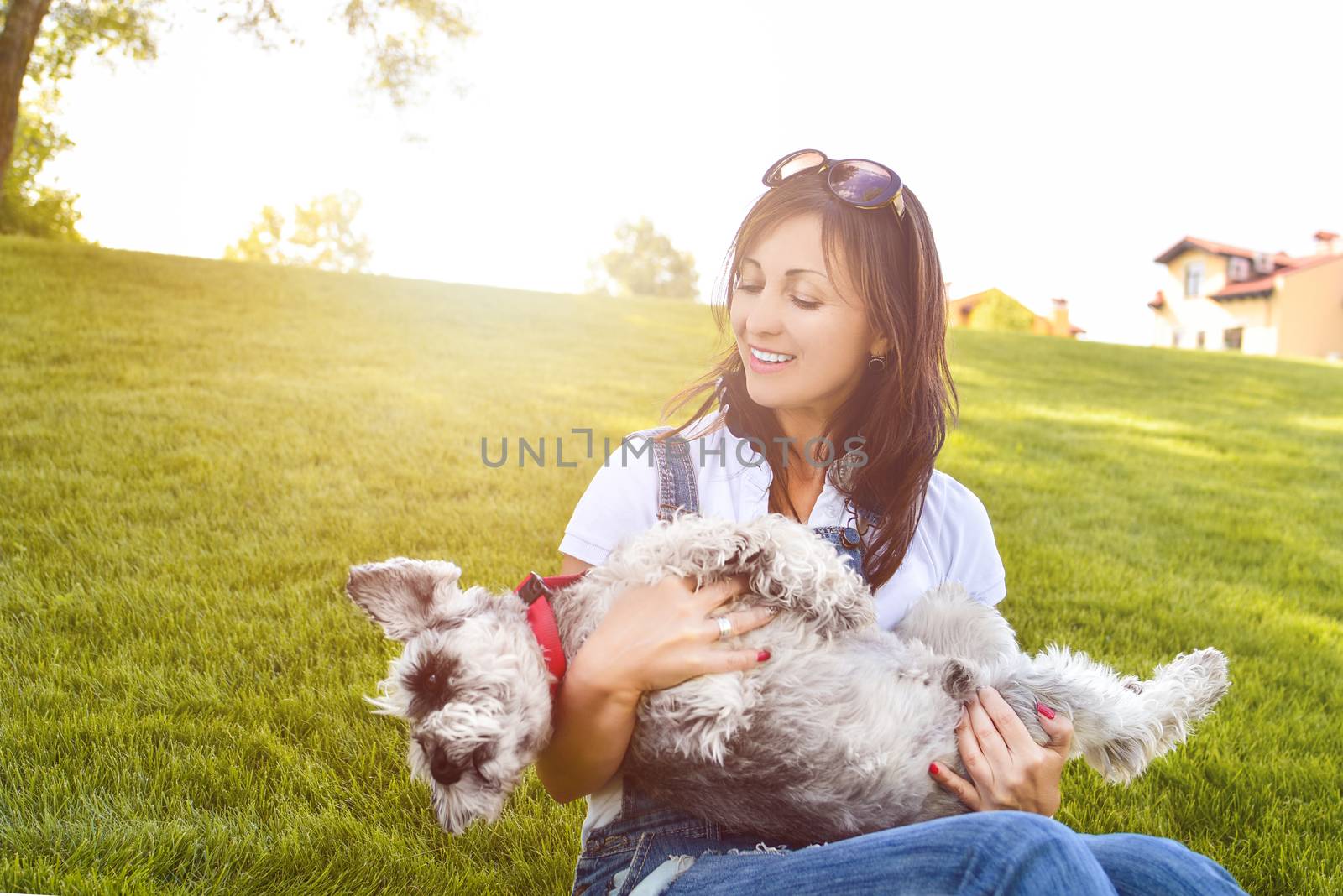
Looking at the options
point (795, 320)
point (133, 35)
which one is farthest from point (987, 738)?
point (133, 35)

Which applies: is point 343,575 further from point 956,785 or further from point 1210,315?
point 1210,315

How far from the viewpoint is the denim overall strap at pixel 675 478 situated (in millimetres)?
2684

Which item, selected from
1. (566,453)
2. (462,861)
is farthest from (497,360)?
(462,861)

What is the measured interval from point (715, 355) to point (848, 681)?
5.16 ft

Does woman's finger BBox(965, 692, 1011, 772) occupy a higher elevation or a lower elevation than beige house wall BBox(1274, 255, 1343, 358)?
lower

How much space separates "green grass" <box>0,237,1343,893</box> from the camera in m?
2.88

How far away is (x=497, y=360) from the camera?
1311 cm

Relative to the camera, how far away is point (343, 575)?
4.83m

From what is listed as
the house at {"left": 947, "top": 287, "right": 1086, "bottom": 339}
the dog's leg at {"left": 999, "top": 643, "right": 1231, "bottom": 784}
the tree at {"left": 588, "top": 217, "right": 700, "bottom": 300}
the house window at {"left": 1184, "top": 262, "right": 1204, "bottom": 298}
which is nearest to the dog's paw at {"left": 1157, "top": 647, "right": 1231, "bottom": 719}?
the dog's leg at {"left": 999, "top": 643, "right": 1231, "bottom": 784}

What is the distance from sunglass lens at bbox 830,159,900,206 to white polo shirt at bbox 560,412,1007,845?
88 cm

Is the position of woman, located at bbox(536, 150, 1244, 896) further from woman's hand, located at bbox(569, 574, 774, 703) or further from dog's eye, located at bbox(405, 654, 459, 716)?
dog's eye, located at bbox(405, 654, 459, 716)

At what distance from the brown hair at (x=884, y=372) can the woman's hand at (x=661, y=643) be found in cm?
70

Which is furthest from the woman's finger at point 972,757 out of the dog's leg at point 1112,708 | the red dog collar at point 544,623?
the red dog collar at point 544,623

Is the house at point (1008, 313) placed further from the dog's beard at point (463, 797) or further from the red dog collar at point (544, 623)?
the dog's beard at point (463, 797)
